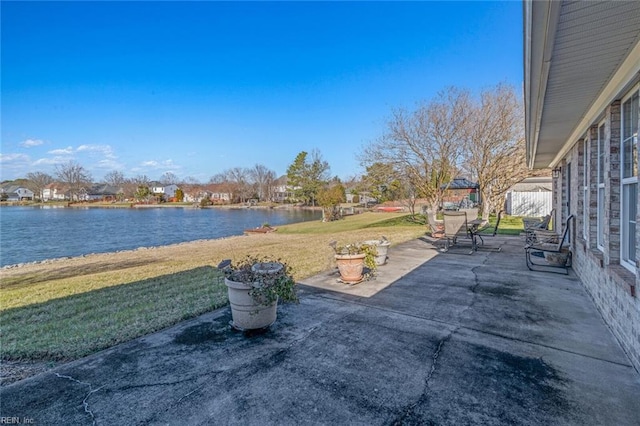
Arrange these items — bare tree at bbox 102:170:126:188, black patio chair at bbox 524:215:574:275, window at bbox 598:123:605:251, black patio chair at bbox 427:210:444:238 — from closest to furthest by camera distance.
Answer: window at bbox 598:123:605:251 < black patio chair at bbox 524:215:574:275 < black patio chair at bbox 427:210:444:238 < bare tree at bbox 102:170:126:188

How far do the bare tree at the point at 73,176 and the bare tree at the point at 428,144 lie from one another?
75.7 metres

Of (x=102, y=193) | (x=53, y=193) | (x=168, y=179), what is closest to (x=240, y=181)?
(x=168, y=179)

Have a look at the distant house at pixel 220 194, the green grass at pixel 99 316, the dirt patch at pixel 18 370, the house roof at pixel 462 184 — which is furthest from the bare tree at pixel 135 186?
the dirt patch at pixel 18 370

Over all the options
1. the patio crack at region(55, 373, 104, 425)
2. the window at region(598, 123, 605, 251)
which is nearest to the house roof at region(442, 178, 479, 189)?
the window at region(598, 123, 605, 251)

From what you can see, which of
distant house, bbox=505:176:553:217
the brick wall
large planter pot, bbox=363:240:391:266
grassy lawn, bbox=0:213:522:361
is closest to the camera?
the brick wall

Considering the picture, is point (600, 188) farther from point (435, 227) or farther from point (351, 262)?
point (435, 227)

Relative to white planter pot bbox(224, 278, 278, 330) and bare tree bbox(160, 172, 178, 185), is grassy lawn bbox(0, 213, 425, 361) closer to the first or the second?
white planter pot bbox(224, 278, 278, 330)

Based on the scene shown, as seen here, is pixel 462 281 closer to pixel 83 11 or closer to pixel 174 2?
pixel 174 2

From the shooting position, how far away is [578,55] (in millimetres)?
2691

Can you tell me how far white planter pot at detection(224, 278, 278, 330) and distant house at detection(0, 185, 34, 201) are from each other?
97.6 metres

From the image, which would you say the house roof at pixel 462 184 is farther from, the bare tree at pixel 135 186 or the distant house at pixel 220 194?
the bare tree at pixel 135 186

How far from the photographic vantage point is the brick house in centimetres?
217

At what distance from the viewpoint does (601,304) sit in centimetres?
390

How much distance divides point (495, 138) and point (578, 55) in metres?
16.2
